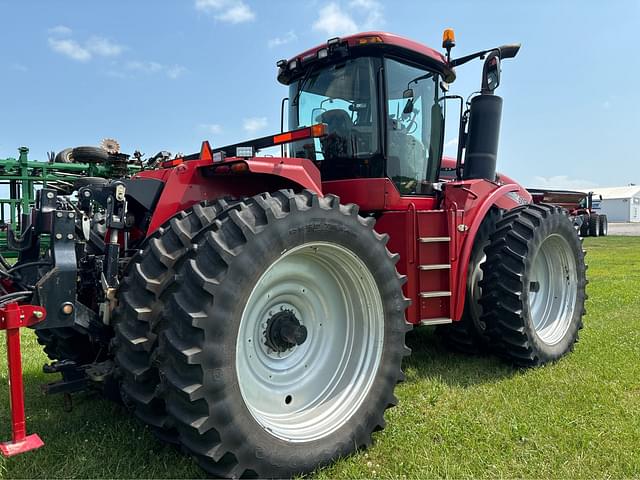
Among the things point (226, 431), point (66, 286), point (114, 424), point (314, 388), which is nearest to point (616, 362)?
point (314, 388)

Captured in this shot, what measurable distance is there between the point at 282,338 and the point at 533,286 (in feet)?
10.4

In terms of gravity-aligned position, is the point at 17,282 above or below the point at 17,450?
above

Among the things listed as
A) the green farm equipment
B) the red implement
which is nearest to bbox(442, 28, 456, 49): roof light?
the red implement

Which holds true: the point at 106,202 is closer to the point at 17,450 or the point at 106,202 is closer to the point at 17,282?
the point at 17,282

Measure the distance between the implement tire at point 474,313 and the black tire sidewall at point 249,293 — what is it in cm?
171

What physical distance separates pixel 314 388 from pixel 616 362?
317cm

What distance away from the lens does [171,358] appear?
251 centimetres

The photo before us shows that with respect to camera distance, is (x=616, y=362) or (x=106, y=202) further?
(x=616, y=362)

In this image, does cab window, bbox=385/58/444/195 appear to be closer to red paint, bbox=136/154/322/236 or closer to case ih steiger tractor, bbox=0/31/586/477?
case ih steiger tractor, bbox=0/31/586/477

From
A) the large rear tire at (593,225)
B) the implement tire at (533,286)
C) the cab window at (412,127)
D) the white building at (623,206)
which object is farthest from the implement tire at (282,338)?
the white building at (623,206)

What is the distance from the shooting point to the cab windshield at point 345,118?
4367mm

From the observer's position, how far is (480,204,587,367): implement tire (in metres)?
4.58

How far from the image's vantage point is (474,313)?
493 centimetres

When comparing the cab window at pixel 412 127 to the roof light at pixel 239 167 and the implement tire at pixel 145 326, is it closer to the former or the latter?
the roof light at pixel 239 167
